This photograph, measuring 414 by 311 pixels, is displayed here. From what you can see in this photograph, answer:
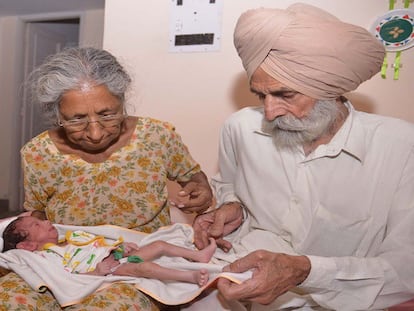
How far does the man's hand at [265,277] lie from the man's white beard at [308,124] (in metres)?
0.49

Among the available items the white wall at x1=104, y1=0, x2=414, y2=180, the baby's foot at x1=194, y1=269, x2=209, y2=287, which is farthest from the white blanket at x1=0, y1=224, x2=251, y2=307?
the white wall at x1=104, y1=0, x2=414, y2=180

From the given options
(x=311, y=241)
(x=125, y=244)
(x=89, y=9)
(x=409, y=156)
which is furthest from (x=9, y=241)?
(x=89, y=9)

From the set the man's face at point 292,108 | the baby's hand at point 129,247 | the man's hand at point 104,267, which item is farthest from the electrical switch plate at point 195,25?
the man's hand at point 104,267

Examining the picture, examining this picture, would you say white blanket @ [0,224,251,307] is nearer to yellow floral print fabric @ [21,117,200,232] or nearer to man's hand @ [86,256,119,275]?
man's hand @ [86,256,119,275]

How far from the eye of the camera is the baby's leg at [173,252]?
156 centimetres

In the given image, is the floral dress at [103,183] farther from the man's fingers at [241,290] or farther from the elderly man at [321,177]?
the man's fingers at [241,290]

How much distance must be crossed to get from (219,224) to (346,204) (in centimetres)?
52

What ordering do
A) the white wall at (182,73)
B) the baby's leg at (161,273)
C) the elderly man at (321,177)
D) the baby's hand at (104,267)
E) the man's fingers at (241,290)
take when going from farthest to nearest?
the white wall at (182,73), the baby's hand at (104,267), the baby's leg at (161,273), the elderly man at (321,177), the man's fingers at (241,290)

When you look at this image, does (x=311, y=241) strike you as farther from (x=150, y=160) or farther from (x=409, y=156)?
(x=150, y=160)

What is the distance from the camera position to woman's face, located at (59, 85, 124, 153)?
1.66 meters

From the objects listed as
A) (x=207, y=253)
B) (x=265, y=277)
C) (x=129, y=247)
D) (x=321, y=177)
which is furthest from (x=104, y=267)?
(x=321, y=177)

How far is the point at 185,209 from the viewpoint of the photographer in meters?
1.86

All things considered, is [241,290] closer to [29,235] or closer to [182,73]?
[29,235]

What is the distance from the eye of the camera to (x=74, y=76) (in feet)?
5.50
